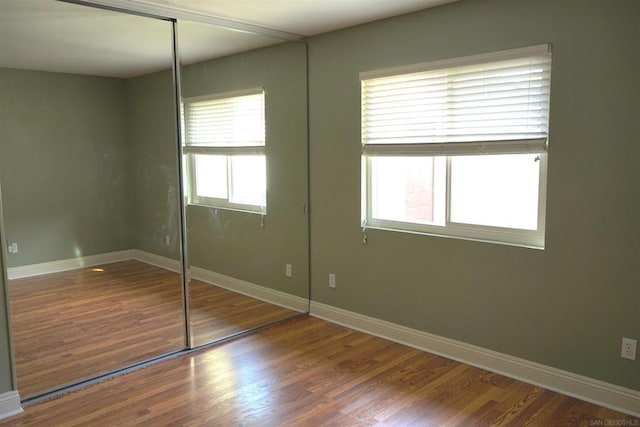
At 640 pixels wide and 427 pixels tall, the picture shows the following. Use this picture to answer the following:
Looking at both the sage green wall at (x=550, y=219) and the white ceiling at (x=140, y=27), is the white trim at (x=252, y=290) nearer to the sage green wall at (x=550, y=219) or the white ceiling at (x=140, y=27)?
the sage green wall at (x=550, y=219)

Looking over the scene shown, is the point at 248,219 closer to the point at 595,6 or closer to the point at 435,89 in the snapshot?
the point at 435,89

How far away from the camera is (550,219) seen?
286 cm

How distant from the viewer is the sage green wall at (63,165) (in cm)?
280

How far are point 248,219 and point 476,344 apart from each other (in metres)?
1.93

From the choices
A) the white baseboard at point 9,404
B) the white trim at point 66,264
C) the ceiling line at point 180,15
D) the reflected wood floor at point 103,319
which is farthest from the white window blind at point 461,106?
the white baseboard at point 9,404

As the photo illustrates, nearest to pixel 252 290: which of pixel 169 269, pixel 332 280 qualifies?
pixel 332 280

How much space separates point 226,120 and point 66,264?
1.47 meters

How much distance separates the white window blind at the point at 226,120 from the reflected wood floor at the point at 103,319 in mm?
1017

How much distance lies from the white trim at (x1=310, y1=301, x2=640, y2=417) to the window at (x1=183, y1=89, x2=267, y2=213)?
4.06ft

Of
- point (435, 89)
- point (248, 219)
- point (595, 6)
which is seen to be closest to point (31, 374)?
point (248, 219)

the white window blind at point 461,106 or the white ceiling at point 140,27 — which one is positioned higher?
the white ceiling at point 140,27

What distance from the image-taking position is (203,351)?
3617 millimetres

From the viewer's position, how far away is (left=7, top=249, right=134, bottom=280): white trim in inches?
114

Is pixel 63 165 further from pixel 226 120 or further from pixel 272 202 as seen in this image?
pixel 272 202
